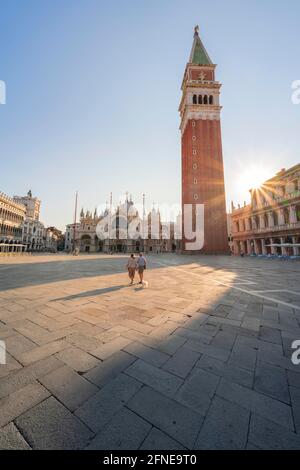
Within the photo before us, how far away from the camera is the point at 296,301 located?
220 inches

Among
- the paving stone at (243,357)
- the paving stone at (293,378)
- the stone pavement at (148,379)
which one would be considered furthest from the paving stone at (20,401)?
the paving stone at (293,378)

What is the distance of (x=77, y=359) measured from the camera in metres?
2.63

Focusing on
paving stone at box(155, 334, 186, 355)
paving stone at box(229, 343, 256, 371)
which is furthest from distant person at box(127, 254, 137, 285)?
paving stone at box(229, 343, 256, 371)

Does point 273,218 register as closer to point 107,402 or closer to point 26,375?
point 107,402

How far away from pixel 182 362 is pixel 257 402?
92 cm

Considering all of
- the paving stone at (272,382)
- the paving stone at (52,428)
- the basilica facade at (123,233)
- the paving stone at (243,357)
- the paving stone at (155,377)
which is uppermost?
the basilica facade at (123,233)

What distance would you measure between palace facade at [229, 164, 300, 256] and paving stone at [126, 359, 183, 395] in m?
26.0

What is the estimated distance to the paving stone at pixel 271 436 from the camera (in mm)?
1492

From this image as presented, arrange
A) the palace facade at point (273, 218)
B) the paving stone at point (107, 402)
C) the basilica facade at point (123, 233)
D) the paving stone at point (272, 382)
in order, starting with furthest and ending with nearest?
1. the basilica facade at point (123, 233)
2. the palace facade at point (273, 218)
3. the paving stone at point (272, 382)
4. the paving stone at point (107, 402)

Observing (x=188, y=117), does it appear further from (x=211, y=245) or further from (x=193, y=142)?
(x=211, y=245)

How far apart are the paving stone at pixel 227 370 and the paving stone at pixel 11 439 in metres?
1.92

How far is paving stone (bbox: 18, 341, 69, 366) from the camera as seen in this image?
2.63 m

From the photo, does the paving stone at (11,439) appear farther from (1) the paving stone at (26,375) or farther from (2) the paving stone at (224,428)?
(2) the paving stone at (224,428)
